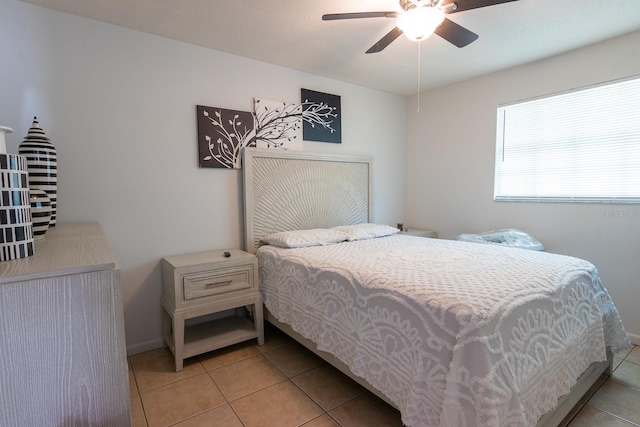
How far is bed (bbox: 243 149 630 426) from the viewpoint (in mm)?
1102

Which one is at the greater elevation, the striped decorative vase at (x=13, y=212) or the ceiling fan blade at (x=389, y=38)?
the ceiling fan blade at (x=389, y=38)

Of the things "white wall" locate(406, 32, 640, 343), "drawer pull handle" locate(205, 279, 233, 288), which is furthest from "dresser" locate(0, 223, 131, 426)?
"white wall" locate(406, 32, 640, 343)

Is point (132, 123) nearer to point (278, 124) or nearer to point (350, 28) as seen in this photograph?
point (278, 124)

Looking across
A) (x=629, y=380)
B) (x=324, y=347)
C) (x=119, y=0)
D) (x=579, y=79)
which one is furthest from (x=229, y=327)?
(x=579, y=79)

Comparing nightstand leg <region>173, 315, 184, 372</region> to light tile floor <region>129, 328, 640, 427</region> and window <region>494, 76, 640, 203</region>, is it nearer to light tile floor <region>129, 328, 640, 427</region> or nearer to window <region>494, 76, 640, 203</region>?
light tile floor <region>129, 328, 640, 427</region>

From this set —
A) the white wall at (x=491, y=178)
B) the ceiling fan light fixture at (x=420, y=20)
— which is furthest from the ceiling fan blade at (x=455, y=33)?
the white wall at (x=491, y=178)

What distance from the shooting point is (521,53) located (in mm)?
2596

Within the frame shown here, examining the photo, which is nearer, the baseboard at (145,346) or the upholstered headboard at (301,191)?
the baseboard at (145,346)

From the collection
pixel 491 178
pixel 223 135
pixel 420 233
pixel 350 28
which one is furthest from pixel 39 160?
pixel 491 178

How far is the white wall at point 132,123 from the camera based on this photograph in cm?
191

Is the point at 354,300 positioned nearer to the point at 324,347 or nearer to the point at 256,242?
the point at 324,347

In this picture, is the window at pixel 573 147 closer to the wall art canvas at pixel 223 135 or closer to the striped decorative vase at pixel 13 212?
the wall art canvas at pixel 223 135

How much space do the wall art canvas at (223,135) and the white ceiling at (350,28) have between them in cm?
52

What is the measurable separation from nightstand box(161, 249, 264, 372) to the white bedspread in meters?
0.36
